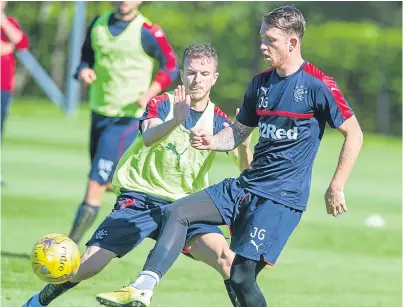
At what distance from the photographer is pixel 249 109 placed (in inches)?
275

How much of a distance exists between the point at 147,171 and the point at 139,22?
3440mm

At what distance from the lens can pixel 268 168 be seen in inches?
265

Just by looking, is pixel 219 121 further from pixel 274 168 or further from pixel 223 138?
pixel 274 168

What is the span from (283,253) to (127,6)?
3197 millimetres

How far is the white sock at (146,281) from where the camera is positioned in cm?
632

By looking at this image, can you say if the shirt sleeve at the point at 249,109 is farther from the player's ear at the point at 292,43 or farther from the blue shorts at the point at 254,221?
the blue shorts at the point at 254,221

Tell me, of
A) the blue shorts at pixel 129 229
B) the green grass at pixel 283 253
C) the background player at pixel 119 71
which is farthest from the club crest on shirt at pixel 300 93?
the background player at pixel 119 71

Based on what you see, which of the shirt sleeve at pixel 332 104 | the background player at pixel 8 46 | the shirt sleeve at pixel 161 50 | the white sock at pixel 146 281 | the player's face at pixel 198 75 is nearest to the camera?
the white sock at pixel 146 281

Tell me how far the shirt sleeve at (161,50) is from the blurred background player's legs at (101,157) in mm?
530

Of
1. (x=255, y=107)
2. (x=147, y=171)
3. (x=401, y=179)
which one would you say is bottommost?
(x=401, y=179)

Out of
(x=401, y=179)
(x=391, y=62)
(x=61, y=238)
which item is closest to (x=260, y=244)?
(x=61, y=238)

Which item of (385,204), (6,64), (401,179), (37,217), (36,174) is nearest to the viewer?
(37,217)

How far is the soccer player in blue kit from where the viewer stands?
6.62 metres

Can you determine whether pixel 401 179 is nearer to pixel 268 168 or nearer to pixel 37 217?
pixel 37 217
